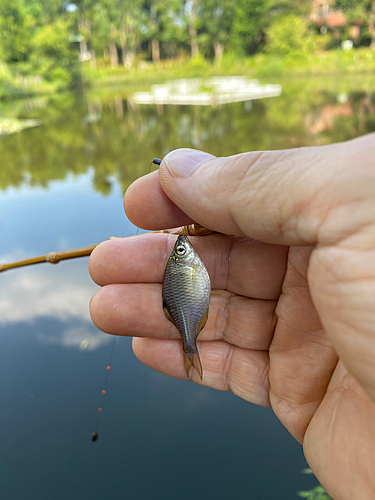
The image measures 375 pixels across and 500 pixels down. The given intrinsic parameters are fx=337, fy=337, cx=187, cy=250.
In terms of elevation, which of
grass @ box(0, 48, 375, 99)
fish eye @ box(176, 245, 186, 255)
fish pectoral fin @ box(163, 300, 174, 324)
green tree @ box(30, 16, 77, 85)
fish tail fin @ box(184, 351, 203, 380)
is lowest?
fish tail fin @ box(184, 351, 203, 380)

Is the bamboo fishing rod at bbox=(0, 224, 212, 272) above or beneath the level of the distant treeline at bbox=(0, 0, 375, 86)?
beneath

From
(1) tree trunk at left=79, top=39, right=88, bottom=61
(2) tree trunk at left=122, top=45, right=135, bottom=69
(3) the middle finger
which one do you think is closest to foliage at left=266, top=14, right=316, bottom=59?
(2) tree trunk at left=122, top=45, right=135, bottom=69

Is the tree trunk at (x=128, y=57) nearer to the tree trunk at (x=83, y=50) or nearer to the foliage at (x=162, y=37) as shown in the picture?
the foliage at (x=162, y=37)

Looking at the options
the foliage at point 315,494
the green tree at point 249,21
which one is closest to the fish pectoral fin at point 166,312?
the foliage at point 315,494

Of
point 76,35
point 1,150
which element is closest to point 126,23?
point 76,35

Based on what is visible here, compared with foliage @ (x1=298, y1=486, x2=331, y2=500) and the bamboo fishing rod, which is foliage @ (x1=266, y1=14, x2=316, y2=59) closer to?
the bamboo fishing rod

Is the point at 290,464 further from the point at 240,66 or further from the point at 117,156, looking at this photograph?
the point at 240,66

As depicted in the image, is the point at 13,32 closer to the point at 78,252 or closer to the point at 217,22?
the point at 217,22
